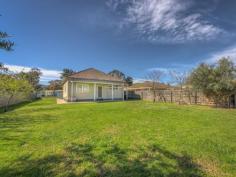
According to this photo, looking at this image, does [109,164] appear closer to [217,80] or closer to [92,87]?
[217,80]

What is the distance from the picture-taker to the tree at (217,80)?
14375 millimetres

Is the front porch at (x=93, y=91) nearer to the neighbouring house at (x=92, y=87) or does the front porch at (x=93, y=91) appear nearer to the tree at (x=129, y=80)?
the neighbouring house at (x=92, y=87)

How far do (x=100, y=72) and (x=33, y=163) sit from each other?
82.5 ft

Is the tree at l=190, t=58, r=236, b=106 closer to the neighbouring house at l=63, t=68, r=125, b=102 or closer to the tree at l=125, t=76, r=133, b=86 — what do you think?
the neighbouring house at l=63, t=68, r=125, b=102

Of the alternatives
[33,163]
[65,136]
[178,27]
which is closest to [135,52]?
[178,27]

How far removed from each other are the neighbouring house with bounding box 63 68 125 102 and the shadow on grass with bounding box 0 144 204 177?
62.9ft

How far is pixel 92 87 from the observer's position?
25156 millimetres

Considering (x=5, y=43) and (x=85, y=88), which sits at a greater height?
(x=85, y=88)

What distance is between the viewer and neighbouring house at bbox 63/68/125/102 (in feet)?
75.8

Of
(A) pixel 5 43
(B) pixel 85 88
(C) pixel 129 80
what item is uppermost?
(C) pixel 129 80

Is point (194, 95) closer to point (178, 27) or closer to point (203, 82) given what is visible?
point (203, 82)

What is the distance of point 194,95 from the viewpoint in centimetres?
1870

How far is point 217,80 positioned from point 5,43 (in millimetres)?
16480

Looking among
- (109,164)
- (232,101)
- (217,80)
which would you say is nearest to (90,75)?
(217,80)
